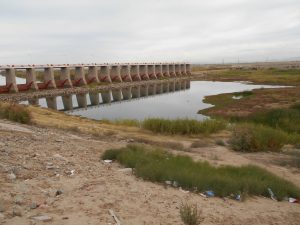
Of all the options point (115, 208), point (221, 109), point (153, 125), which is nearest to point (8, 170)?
point (115, 208)

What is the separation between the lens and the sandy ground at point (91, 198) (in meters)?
6.45

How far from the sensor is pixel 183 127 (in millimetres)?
18531

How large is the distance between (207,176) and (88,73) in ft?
186

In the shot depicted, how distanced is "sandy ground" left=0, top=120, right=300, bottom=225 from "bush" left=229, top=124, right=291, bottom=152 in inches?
148

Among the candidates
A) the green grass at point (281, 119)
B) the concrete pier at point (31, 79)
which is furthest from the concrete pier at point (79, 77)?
the green grass at point (281, 119)

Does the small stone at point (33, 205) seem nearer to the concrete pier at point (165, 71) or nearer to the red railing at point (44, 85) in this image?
the red railing at point (44, 85)

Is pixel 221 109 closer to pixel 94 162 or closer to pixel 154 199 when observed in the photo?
pixel 94 162

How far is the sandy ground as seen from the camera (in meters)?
6.45

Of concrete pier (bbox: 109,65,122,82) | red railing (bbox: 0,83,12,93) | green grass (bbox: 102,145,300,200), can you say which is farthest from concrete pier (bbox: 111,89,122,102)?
green grass (bbox: 102,145,300,200)

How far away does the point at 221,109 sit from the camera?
1227 inches

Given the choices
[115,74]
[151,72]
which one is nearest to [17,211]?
[115,74]

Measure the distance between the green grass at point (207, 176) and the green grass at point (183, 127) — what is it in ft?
26.0

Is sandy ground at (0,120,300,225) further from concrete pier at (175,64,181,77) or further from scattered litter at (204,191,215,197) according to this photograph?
concrete pier at (175,64,181,77)

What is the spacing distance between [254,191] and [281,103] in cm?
2451
